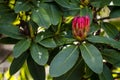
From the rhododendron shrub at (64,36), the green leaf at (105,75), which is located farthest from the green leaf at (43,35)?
the green leaf at (105,75)

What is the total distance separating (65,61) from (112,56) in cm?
20

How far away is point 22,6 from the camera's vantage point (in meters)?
1.08

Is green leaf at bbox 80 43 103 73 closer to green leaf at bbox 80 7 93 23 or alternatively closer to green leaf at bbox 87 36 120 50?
green leaf at bbox 87 36 120 50

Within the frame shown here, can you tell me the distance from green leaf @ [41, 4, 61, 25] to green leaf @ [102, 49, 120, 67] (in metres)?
0.20

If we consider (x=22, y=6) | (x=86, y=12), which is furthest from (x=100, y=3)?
(x=22, y=6)

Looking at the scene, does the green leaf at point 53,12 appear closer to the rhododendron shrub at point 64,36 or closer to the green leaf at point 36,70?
the rhododendron shrub at point 64,36

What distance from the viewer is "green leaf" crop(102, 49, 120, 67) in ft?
3.63

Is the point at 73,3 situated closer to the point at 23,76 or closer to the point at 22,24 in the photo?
the point at 22,24

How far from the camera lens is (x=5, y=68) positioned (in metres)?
1.75

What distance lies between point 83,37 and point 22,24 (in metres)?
0.32

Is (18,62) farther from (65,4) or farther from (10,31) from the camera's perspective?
(65,4)

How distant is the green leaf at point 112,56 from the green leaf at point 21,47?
0.26 metres

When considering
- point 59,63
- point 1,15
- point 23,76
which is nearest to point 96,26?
point 59,63

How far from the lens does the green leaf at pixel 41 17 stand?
1054mm
